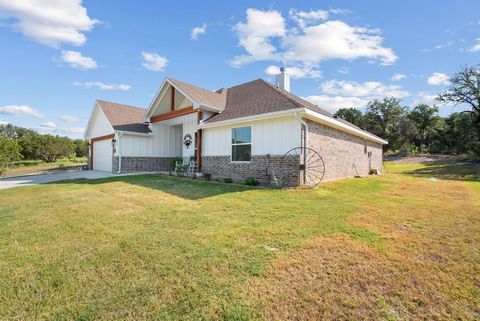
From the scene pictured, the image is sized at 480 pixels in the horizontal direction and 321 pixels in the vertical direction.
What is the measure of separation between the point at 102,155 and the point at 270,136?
557 inches

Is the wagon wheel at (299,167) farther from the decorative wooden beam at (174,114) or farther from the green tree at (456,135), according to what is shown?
the green tree at (456,135)

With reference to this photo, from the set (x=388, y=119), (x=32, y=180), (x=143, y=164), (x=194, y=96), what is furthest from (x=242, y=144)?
(x=388, y=119)

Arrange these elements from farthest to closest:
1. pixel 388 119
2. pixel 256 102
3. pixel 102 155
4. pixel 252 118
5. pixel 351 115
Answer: pixel 351 115 → pixel 388 119 → pixel 102 155 → pixel 256 102 → pixel 252 118

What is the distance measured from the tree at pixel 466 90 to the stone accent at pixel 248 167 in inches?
1311

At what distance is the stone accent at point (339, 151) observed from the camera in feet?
31.8

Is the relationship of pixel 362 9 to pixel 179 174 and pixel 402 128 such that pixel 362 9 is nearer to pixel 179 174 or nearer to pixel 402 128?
pixel 179 174

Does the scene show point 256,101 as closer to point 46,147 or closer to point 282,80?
point 282,80

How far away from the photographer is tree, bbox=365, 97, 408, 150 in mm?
40094

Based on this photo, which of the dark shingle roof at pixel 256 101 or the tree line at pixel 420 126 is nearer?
the dark shingle roof at pixel 256 101

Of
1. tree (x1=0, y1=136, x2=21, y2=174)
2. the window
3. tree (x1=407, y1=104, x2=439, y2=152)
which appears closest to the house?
the window

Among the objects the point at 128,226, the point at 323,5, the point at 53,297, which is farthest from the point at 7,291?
the point at 323,5

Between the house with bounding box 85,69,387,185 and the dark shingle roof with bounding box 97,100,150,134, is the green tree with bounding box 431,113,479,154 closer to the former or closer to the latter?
the house with bounding box 85,69,387,185

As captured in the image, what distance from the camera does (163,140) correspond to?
16.6 metres

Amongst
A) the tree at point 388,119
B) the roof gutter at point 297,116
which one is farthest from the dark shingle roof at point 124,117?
the tree at point 388,119
